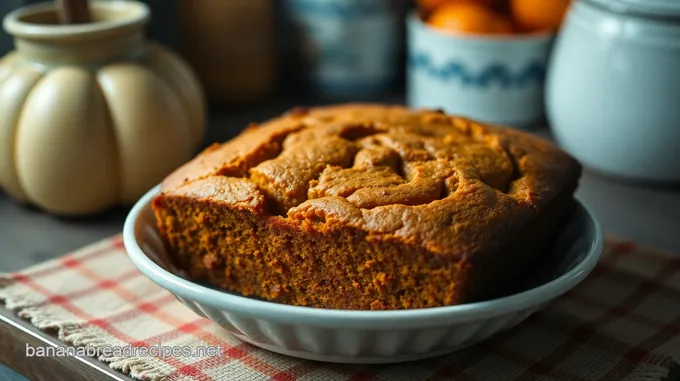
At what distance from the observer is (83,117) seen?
1152 millimetres

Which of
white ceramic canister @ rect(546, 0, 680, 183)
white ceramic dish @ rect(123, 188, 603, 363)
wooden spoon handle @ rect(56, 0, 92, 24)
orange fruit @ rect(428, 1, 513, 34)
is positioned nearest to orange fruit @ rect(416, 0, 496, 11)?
orange fruit @ rect(428, 1, 513, 34)

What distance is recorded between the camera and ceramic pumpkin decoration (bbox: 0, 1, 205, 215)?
1153 mm

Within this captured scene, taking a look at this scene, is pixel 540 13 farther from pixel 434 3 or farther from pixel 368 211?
pixel 368 211

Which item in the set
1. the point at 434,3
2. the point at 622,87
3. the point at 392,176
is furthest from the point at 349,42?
the point at 392,176

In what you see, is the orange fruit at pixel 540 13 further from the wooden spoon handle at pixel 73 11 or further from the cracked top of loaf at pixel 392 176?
the wooden spoon handle at pixel 73 11

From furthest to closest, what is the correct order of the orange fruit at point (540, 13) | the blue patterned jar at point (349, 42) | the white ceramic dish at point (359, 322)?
the blue patterned jar at point (349, 42), the orange fruit at point (540, 13), the white ceramic dish at point (359, 322)

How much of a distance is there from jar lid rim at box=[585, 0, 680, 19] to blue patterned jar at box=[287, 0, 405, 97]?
0.55m

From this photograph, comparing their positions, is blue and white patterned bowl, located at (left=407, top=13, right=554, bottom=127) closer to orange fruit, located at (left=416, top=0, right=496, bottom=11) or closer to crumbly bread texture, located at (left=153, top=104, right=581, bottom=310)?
orange fruit, located at (left=416, top=0, right=496, bottom=11)

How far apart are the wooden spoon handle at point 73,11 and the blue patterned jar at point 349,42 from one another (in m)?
0.54

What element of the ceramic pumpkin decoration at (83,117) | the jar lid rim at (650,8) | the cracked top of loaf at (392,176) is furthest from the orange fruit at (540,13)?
the ceramic pumpkin decoration at (83,117)

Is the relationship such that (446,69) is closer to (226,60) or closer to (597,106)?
(597,106)

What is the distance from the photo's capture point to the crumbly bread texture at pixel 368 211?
2.54 ft

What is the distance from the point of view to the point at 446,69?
5.00ft

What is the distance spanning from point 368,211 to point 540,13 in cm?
84
